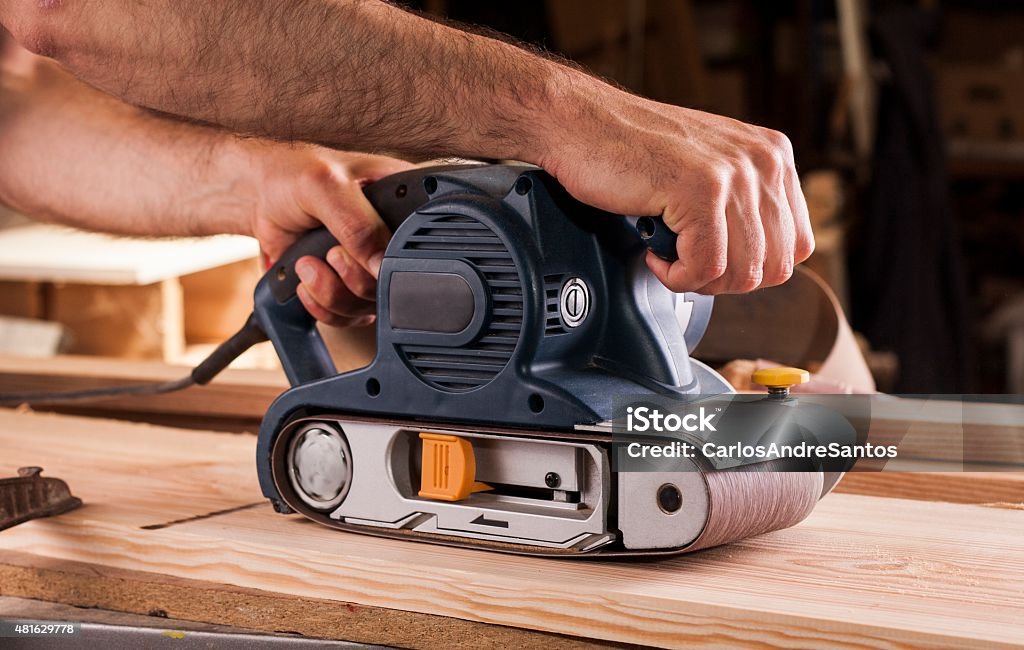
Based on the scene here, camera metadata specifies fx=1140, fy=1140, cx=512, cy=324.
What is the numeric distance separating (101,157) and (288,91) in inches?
24.5

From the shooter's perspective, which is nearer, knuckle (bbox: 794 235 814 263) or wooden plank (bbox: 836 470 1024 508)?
knuckle (bbox: 794 235 814 263)

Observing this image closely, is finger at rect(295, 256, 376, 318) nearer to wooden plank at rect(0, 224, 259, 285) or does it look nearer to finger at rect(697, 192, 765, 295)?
finger at rect(697, 192, 765, 295)

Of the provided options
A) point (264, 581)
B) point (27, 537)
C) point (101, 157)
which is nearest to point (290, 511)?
point (264, 581)

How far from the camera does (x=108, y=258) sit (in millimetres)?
2545

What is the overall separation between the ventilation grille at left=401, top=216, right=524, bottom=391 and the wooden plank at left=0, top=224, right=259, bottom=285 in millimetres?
1460

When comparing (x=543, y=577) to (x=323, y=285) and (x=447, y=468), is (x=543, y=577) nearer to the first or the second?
(x=447, y=468)

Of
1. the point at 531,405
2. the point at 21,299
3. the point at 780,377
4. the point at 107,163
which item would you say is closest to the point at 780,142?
the point at 780,377

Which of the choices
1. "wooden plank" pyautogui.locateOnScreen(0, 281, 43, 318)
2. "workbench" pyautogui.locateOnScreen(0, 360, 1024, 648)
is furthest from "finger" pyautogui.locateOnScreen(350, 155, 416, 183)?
"wooden plank" pyautogui.locateOnScreen(0, 281, 43, 318)

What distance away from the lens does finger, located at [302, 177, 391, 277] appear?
110cm

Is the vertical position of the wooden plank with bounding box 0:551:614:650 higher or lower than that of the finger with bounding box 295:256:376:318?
lower

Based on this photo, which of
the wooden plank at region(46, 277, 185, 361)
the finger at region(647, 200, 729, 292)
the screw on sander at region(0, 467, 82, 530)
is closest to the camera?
the finger at region(647, 200, 729, 292)

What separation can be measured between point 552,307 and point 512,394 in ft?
0.26

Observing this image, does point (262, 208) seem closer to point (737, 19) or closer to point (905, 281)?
point (905, 281)

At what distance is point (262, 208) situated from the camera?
130 centimetres
